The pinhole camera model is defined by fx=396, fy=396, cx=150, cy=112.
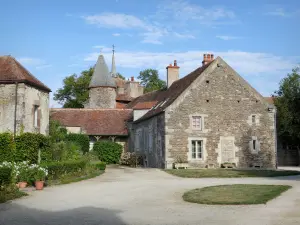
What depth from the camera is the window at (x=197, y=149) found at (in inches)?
1052

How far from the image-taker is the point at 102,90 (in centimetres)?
4919

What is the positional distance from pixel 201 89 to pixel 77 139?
10895 mm

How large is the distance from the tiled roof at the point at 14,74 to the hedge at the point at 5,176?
10.9 m

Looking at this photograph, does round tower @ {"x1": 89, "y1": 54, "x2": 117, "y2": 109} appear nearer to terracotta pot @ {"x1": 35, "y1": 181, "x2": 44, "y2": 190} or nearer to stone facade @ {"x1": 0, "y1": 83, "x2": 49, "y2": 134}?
stone facade @ {"x1": 0, "y1": 83, "x2": 49, "y2": 134}

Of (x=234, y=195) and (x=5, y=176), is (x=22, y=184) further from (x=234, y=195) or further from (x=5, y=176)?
(x=234, y=195)

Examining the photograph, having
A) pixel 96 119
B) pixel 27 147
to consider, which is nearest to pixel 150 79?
pixel 96 119

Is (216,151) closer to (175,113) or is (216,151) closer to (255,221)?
(175,113)

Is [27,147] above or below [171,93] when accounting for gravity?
below

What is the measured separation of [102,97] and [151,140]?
20664 millimetres

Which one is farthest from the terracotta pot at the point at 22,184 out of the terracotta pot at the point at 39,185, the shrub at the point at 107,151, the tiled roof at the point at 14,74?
the shrub at the point at 107,151

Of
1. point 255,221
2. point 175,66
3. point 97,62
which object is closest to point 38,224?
point 255,221

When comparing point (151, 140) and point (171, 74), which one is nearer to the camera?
point (151, 140)

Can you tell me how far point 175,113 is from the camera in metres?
Answer: 26.6

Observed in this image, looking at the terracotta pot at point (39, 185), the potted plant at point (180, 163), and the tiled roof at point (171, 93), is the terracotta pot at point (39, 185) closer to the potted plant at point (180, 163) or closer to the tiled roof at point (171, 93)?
the potted plant at point (180, 163)
